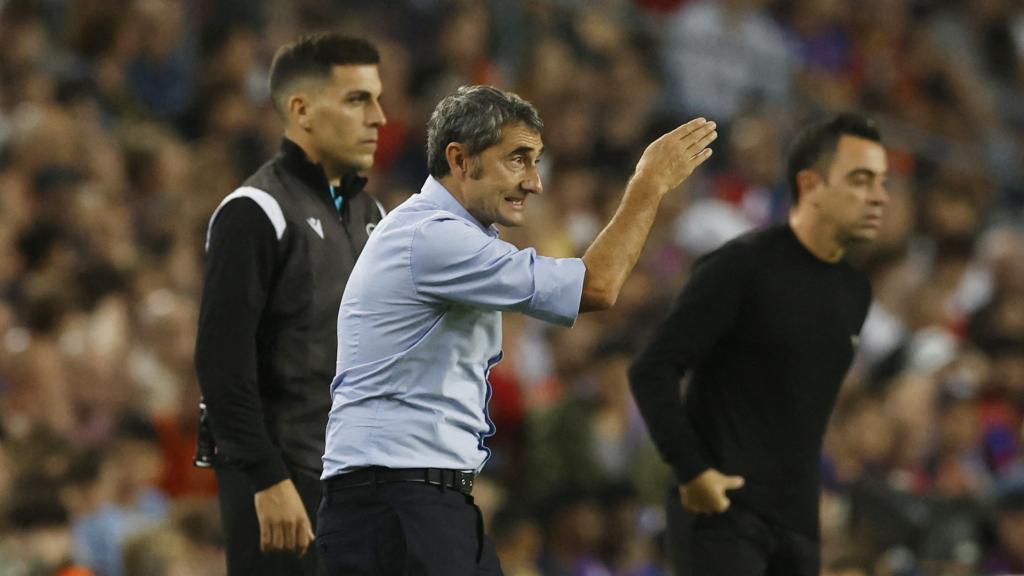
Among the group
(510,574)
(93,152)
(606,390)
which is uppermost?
(93,152)

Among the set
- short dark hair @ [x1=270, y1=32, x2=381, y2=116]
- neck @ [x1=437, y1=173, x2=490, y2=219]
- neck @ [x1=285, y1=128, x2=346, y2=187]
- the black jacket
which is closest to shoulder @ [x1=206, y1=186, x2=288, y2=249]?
the black jacket

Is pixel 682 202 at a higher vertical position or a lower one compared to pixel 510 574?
higher

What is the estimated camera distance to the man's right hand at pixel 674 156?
4.34 meters

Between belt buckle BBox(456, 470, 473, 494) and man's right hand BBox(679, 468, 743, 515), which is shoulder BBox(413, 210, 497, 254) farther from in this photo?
man's right hand BBox(679, 468, 743, 515)

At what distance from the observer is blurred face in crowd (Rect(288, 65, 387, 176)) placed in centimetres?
527

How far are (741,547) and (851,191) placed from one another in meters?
1.25

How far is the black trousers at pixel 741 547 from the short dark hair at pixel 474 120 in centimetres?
161

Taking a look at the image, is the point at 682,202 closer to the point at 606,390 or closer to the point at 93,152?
the point at 606,390

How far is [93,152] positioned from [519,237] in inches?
102

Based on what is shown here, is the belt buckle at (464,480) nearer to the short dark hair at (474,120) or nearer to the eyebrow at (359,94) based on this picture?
the short dark hair at (474,120)

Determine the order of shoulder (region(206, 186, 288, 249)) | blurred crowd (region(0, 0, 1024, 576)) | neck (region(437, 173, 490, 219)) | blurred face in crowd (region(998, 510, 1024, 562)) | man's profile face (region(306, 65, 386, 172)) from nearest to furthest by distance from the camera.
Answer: neck (region(437, 173, 490, 219)), shoulder (region(206, 186, 288, 249)), man's profile face (region(306, 65, 386, 172)), blurred crowd (region(0, 0, 1024, 576)), blurred face in crowd (region(998, 510, 1024, 562))

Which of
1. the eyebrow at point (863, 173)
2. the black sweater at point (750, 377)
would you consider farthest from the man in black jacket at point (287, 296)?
the eyebrow at point (863, 173)

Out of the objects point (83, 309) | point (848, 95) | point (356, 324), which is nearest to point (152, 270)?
point (83, 309)

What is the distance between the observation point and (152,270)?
8750 millimetres
